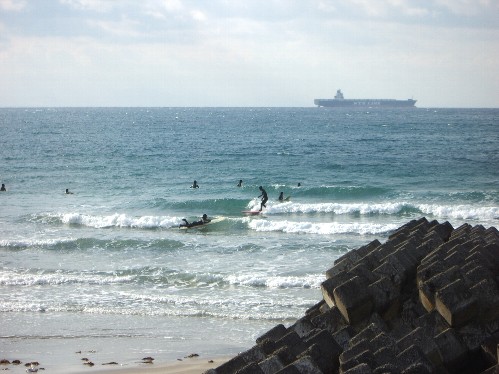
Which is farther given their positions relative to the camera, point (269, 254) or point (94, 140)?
point (94, 140)

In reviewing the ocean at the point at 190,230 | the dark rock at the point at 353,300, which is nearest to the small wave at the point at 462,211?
the ocean at the point at 190,230

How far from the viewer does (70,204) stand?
37438 millimetres

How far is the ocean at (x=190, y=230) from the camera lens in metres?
16.0

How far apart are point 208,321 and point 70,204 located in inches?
888

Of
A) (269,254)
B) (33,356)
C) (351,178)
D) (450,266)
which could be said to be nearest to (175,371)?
(33,356)

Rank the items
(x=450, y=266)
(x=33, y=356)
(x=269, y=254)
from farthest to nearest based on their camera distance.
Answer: (x=269, y=254) < (x=33, y=356) < (x=450, y=266)

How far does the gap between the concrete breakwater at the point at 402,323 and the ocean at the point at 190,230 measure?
249 inches

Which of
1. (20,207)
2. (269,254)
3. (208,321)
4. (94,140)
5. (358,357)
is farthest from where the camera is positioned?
(94,140)

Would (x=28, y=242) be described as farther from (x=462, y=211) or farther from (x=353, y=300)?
(x=353, y=300)

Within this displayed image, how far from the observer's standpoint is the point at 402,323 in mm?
7902

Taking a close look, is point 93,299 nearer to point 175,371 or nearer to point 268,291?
point 268,291

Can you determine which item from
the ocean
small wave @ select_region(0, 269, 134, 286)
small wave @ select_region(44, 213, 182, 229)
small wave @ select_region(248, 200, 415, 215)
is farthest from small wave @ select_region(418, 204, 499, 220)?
small wave @ select_region(0, 269, 134, 286)

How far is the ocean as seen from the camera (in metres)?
16.0

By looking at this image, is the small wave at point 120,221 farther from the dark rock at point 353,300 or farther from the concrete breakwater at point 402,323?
the dark rock at point 353,300
